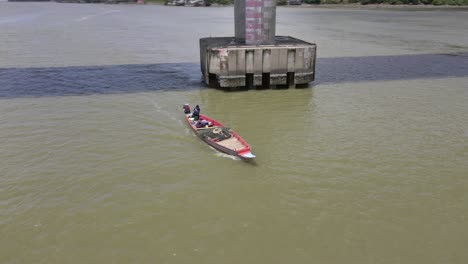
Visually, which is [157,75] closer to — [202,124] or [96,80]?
[96,80]

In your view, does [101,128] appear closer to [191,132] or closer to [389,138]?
[191,132]

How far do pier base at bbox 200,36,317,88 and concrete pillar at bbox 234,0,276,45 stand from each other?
35.9 inches

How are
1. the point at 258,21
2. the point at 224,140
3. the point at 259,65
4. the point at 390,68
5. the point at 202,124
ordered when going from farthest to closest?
1. the point at 390,68
2. the point at 258,21
3. the point at 259,65
4. the point at 202,124
5. the point at 224,140

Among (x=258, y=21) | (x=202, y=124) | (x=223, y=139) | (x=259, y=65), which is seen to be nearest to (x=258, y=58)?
(x=259, y=65)

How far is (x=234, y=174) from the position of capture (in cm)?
1475

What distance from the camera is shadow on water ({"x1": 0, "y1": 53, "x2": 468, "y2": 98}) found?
26859mm

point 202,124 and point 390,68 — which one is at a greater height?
point 390,68

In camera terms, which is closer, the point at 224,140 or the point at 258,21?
the point at 224,140

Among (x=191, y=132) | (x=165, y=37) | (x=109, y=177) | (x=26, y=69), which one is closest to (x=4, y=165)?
(x=109, y=177)

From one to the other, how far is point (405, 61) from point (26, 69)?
117ft

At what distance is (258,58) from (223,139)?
36.7 ft

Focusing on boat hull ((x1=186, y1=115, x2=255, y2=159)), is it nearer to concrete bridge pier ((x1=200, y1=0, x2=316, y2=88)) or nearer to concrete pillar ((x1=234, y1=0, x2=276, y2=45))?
concrete bridge pier ((x1=200, y1=0, x2=316, y2=88))

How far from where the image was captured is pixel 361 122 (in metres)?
20.2

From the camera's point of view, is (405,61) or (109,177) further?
(405,61)
